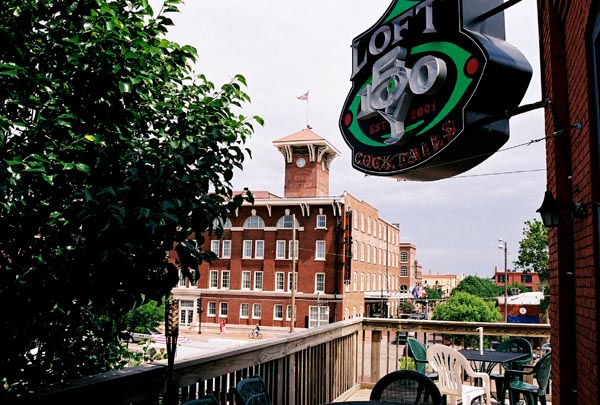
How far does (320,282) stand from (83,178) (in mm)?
37406

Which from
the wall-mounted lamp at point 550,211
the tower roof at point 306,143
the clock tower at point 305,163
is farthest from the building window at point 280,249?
the wall-mounted lamp at point 550,211

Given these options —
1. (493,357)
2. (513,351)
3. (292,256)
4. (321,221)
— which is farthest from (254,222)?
(493,357)

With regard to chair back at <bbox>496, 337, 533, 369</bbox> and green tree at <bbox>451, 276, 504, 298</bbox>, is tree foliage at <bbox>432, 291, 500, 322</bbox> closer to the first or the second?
chair back at <bbox>496, 337, 533, 369</bbox>

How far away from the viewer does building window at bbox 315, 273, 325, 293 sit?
39991 mm

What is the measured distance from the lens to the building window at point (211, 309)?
43.0 metres

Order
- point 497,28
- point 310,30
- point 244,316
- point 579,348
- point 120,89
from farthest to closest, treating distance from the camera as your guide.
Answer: point 244,316, point 310,30, point 497,28, point 579,348, point 120,89

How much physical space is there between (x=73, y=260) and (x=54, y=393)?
2.35ft

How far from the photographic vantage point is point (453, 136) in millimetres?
4094

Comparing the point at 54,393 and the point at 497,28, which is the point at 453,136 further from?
the point at 54,393

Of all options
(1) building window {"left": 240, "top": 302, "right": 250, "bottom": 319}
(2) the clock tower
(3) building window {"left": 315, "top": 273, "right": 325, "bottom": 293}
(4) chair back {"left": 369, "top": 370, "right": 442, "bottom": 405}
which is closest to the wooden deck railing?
(4) chair back {"left": 369, "top": 370, "right": 442, "bottom": 405}

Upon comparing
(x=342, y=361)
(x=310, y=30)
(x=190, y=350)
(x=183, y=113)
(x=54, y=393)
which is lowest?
(x=190, y=350)

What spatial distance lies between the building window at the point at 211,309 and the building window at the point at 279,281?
5976 millimetres

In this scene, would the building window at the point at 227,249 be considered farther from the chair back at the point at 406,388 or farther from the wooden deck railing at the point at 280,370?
the chair back at the point at 406,388

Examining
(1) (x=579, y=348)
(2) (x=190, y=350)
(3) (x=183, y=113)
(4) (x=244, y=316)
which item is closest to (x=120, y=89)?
(3) (x=183, y=113)
